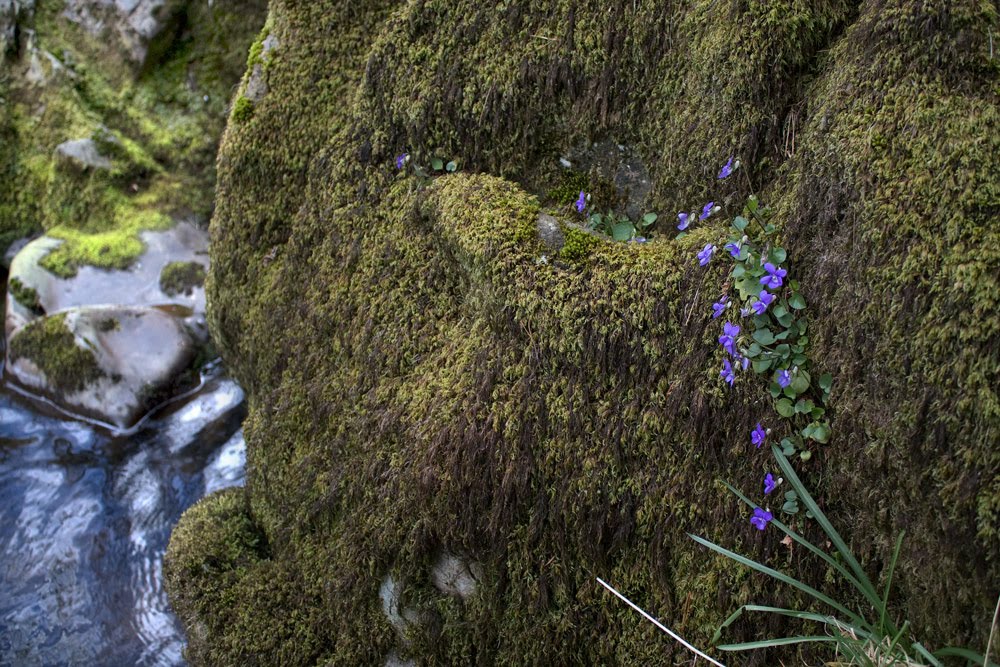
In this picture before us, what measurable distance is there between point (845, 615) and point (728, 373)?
75 cm

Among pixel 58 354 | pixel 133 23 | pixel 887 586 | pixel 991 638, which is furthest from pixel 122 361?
pixel 991 638

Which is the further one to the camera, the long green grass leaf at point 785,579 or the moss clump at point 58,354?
the moss clump at point 58,354

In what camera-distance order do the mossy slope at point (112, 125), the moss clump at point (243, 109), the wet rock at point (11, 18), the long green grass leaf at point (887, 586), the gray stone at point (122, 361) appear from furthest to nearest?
the wet rock at point (11, 18) → the mossy slope at point (112, 125) → the gray stone at point (122, 361) → the moss clump at point (243, 109) → the long green grass leaf at point (887, 586)

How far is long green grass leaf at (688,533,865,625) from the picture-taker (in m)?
2.18

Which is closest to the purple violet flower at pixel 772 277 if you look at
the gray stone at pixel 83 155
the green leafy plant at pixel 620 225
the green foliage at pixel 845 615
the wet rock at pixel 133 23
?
the green foliage at pixel 845 615

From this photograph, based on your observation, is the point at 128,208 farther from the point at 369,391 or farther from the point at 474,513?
the point at 474,513

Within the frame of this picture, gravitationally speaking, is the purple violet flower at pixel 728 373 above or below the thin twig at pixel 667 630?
above

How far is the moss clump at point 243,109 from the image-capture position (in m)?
3.88

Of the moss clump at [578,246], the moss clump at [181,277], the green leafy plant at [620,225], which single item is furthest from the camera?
the moss clump at [181,277]

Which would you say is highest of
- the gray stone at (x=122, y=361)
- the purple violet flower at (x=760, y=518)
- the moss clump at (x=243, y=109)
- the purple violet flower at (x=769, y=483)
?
the moss clump at (x=243, y=109)

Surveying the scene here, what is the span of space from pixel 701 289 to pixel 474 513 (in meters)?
1.12

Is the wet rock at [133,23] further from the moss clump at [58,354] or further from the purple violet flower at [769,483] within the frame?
the purple violet flower at [769,483]

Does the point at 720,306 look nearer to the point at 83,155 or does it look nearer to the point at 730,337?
the point at 730,337

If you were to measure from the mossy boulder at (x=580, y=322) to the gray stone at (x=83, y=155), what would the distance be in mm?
3151
